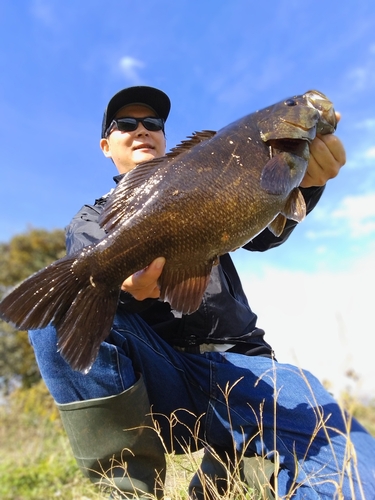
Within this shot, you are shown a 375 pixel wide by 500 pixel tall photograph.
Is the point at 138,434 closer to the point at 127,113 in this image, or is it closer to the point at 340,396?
the point at 340,396

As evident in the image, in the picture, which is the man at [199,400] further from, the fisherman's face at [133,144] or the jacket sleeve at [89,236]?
the fisherman's face at [133,144]

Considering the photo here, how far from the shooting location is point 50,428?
9617 mm

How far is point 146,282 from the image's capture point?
92.7 inches

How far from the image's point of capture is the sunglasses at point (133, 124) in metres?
3.76

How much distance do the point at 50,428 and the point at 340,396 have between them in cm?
931

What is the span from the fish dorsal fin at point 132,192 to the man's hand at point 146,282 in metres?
0.29

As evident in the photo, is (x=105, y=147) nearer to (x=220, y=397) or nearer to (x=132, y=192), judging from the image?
(x=132, y=192)

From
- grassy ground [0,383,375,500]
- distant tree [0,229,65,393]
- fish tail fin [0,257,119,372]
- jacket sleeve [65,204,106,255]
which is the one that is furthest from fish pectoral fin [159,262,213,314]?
distant tree [0,229,65,393]

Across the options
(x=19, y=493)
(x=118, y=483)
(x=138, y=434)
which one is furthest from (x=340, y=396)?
(x=19, y=493)

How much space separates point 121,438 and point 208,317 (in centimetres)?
95

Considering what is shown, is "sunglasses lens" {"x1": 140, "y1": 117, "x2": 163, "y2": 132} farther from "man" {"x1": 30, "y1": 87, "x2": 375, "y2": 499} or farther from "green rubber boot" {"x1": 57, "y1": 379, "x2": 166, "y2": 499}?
"green rubber boot" {"x1": 57, "y1": 379, "x2": 166, "y2": 499}

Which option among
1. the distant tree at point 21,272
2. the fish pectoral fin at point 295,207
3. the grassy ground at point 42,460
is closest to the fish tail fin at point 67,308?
the grassy ground at point 42,460

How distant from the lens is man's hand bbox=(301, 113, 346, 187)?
2.63m

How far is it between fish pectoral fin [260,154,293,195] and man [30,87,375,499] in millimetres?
342
